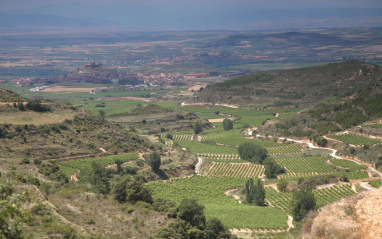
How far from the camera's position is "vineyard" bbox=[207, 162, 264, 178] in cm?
6101

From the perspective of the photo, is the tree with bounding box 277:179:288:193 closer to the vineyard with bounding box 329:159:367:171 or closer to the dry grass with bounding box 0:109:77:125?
the vineyard with bounding box 329:159:367:171

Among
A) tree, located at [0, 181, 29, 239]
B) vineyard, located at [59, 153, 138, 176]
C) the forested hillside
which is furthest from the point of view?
the forested hillside

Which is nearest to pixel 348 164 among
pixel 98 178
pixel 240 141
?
pixel 240 141

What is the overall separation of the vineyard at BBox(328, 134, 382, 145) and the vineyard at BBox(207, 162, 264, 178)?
49.0ft

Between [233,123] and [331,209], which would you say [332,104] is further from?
[331,209]

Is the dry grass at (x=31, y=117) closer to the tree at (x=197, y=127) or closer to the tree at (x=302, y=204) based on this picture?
the tree at (x=302, y=204)

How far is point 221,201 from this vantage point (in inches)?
Answer: 1882

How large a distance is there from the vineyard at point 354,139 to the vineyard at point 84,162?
105 feet

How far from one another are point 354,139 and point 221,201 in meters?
30.8

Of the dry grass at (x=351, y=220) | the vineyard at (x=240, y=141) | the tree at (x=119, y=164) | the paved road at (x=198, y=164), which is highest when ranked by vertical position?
the dry grass at (x=351, y=220)

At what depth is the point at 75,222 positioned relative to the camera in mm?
29922

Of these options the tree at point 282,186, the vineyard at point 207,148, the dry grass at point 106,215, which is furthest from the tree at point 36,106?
the tree at point 282,186

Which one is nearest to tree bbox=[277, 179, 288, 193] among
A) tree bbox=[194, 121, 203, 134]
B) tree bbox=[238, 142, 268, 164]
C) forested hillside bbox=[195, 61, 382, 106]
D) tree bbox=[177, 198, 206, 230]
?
tree bbox=[238, 142, 268, 164]

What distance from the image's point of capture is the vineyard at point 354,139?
2643 inches
